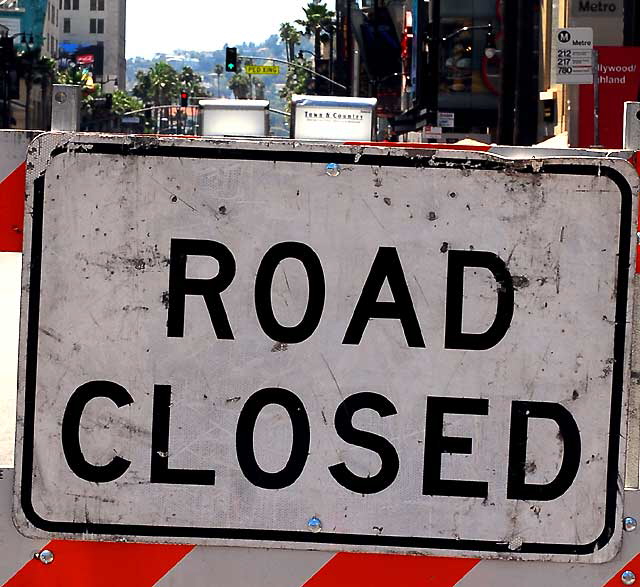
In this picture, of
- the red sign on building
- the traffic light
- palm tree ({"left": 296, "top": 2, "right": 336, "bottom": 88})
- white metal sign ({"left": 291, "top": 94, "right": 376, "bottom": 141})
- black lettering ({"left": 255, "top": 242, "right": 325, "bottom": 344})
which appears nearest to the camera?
black lettering ({"left": 255, "top": 242, "right": 325, "bottom": 344})

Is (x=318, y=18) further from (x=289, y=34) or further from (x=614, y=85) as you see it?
(x=614, y=85)

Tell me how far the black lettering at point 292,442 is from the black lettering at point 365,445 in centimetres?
7

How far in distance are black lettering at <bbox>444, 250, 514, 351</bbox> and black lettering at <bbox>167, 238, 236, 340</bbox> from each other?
1.41 feet

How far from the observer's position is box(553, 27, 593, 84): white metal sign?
59.2 feet

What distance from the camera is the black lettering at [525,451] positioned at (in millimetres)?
2625

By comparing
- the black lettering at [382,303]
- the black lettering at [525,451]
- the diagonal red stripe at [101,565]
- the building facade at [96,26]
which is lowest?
the diagonal red stripe at [101,565]

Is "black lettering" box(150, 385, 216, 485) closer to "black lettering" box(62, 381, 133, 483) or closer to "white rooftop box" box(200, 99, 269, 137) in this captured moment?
"black lettering" box(62, 381, 133, 483)

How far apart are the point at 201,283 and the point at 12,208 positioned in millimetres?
441

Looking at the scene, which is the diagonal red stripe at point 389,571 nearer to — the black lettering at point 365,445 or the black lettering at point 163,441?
the black lettering at point 365,445

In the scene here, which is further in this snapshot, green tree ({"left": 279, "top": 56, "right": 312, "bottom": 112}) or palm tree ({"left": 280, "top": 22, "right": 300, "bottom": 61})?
palm tree ({"left": 280, "top": 22, "right": 300, "bottom": 61})

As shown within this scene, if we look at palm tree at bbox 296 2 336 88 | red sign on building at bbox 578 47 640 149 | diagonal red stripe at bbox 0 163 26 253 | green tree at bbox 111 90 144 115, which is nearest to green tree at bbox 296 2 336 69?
palm tree at bbox 296 2 336 88

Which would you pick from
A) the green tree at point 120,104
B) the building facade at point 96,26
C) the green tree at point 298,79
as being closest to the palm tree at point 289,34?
the green tree at point 298,79

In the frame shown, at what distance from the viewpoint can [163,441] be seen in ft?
8.68

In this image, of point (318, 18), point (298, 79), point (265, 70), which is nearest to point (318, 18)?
point (318, 18)
